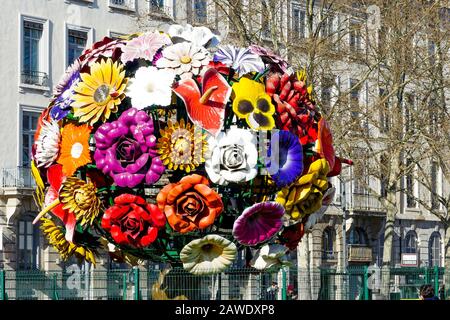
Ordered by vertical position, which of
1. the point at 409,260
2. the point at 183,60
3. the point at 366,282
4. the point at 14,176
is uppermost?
the point at 183,60

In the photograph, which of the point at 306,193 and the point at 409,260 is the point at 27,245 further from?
the point at 306,193

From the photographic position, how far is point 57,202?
18594mm

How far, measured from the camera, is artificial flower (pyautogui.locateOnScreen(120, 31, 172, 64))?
716 inches

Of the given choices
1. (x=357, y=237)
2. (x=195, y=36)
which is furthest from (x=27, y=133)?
(x=195, y=36)

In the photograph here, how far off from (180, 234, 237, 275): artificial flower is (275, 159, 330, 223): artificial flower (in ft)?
3.33

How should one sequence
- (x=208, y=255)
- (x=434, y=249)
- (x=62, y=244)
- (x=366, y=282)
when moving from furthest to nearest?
(x=434, y=249)
(x=366, y=282)
(x=62, y=244)
(x=208, y=255)

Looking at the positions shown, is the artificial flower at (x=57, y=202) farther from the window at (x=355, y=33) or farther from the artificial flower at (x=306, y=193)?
the window at (x=355, y=33)

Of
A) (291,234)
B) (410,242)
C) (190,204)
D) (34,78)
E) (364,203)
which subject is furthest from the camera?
A: (410,242)

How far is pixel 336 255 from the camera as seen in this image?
54.4 metres

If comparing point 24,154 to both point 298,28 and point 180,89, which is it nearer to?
point 298,28

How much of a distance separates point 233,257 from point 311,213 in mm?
1600

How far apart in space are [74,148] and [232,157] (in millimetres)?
2300

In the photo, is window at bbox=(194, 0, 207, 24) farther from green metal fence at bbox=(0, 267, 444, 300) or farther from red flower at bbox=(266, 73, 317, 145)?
red flower at bbox=(266, 73, 317, 145)
